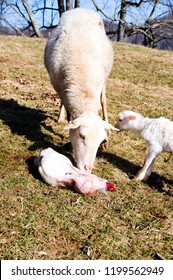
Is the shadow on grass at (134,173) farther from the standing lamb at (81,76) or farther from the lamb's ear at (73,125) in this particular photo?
the lamb's ear at (73,125)

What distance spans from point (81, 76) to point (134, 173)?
4.92 feet

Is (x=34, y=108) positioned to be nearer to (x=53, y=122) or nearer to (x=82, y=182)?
(x=53, y=122)

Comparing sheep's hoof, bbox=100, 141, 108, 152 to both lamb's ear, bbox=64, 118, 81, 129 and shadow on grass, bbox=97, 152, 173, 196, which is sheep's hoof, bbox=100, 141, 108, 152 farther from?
lamb's ear, bbox=64, 118, 81, 129

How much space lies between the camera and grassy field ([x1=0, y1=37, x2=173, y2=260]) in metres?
3.06

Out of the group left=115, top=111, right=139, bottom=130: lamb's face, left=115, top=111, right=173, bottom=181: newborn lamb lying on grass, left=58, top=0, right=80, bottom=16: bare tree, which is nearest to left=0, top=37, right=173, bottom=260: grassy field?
left=115, top=111, right=173, bottom=181: newborn lamb lying on grass

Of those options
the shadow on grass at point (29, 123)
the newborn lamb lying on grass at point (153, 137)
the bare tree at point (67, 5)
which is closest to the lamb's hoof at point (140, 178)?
the newborn lamb lying on grass at point (153, 137)

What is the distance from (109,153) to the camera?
17.3 feet

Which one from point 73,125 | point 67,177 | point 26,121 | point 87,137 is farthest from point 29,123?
point 67,177

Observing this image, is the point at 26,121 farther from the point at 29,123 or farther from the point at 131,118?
the point at 131,118

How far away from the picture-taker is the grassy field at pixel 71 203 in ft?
10.0

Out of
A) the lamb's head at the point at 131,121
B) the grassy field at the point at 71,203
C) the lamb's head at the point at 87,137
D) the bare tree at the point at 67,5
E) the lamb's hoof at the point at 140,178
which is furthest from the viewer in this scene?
the bare tree at the point at 67,5

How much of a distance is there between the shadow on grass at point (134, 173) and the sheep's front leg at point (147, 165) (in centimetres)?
10

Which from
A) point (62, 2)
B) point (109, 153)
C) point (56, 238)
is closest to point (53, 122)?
point (109, 153)
